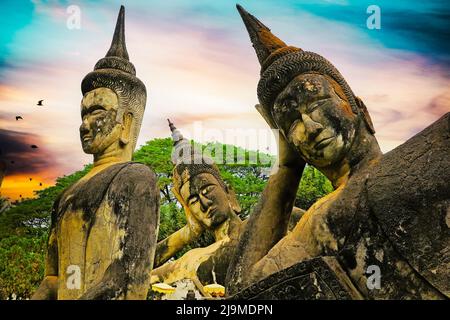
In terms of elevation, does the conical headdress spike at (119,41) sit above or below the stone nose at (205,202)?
above

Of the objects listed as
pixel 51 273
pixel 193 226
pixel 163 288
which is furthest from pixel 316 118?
pixel 193 226

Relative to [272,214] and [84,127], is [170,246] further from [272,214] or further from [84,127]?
[272,214]

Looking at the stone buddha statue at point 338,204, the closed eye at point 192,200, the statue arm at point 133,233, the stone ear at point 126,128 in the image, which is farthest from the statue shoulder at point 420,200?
the closed eye at point 192,200

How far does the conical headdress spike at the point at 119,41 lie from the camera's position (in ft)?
27.3

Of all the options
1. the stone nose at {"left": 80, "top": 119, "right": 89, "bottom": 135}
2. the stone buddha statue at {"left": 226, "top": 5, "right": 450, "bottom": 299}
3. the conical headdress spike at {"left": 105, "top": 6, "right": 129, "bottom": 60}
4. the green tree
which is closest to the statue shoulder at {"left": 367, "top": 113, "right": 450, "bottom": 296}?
the stone buddha statue at {"left": 226, "top": 5, "right": 450, "bottom": 299}

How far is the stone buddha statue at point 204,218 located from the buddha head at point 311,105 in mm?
5526

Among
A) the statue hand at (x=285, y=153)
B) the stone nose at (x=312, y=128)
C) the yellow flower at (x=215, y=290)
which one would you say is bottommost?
the yellow flower at (x=215, y=290)

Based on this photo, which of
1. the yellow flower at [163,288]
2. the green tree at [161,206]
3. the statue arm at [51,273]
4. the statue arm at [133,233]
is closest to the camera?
the statue arm at [133,233]

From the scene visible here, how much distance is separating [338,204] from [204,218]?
664cm

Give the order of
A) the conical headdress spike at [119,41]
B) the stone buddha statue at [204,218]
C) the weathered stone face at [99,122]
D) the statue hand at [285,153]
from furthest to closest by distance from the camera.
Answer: the stone buddha statue at [204,218] < the conical headdress spike at [119,41] < the weathered stone face at [99,122] < the statue hand at [285,153]

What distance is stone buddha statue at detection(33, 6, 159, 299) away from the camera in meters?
6.39

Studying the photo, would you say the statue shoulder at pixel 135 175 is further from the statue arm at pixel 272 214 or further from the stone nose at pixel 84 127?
the statue arm at pixel 272 214

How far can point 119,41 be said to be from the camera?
8.44 meters
